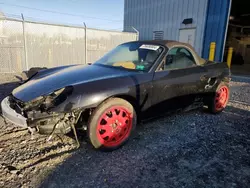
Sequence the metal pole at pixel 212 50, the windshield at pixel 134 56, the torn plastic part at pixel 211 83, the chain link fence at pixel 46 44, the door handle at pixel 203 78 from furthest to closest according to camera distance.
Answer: the metal pole at pixel 212 50
the chain link fence at pixel 46 44
the torn plastic part at pixel 211 83
the door handle at pixel 203 78
the windshield at pixel 134 56

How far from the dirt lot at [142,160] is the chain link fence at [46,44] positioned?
485 centimetres

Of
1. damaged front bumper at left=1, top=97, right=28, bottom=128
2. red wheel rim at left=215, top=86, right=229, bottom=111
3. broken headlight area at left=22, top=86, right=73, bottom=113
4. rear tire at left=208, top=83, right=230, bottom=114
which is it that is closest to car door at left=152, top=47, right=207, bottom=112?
rear tire at left=208, top=83, right=230, bottom=114

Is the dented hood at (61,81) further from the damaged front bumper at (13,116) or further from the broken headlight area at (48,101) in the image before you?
the damaged front bumper at (13,116)

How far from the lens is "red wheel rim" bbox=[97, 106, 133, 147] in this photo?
8.63 feet

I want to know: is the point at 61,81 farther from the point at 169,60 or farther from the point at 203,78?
the point at 203,78

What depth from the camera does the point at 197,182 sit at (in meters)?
2.17

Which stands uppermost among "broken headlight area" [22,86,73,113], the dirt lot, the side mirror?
the side mirror

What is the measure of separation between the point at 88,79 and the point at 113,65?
0.87 m

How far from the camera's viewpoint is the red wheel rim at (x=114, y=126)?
104 inches

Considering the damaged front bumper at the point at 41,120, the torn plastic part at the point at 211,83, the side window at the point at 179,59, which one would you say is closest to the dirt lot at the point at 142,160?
the damaged front bumper at the point at 41,120

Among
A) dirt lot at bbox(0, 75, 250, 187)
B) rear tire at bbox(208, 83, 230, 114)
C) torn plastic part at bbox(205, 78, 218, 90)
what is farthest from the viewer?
rear tire at bbox(208, 83, 230, 114)

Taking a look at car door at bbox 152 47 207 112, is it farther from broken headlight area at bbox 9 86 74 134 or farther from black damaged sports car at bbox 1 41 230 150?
broken headlight area at bbox 9 86 74 134

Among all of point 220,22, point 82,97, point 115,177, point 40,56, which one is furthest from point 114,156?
point 220,22

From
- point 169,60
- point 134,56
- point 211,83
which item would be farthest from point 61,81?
point 211,83
